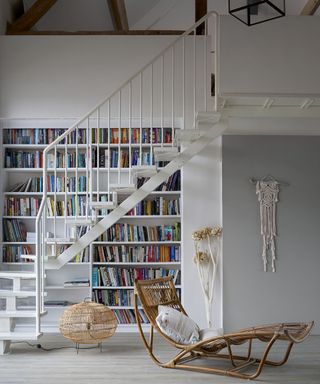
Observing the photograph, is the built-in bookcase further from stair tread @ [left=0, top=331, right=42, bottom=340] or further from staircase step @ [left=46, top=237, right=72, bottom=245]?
stair tread @ [left=0, top=331, right=42, bottom=340]

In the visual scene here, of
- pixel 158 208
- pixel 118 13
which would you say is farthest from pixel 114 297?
pixel 118 13

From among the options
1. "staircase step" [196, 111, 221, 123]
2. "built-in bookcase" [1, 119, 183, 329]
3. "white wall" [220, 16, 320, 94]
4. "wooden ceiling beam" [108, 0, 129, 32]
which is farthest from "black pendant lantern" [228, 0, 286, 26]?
"wooden ceiling beam" [108, 0, 129, 32]

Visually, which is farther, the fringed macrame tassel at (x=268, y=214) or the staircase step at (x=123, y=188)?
the fringed macrame tassel at (x=268, y=214)

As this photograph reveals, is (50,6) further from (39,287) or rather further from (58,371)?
(58,371)

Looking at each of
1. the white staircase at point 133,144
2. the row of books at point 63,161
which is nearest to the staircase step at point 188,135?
the white staircase at point 133,144

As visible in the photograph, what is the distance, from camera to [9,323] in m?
6.68

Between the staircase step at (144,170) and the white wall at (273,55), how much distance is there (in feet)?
4.21

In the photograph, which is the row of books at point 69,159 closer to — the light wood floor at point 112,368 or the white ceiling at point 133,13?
the white ceiling at point 133,13

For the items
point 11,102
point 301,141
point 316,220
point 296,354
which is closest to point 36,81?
point 11,102

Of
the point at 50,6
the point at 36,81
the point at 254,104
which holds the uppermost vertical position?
the point at 50,6

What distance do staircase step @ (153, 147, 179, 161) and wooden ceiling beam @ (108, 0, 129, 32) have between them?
2585 millimetres

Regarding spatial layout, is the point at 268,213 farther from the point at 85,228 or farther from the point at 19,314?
→ the point at 19,314

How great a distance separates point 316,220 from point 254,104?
1.82m

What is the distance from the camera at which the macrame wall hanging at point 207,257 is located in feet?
25.4
